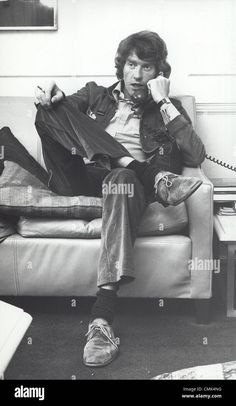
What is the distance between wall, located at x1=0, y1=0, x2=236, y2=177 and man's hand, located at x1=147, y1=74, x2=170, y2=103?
1.15ft

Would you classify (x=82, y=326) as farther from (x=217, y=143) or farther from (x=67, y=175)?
(x=217, y=143)

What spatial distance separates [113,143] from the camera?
180 cm

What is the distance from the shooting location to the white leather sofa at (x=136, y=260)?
1781mm

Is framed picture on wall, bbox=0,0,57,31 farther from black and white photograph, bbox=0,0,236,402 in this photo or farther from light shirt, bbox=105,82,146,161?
light shirt, bbox=105,82,146,161

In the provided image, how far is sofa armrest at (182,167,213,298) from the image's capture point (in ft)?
5.79

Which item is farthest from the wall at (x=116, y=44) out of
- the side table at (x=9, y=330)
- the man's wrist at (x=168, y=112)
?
the side table at (x=9, y=330)

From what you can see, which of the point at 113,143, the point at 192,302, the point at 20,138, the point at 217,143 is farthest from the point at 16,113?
the point at 192,302

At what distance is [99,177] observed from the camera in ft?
6.18

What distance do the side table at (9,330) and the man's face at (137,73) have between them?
3.31 ft

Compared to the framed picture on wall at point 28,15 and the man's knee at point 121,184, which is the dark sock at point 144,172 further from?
the framed picture on wall at point 28,15

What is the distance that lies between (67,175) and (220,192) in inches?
24.3

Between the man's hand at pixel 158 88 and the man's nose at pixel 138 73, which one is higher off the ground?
the man's nose at pixel 138 73
